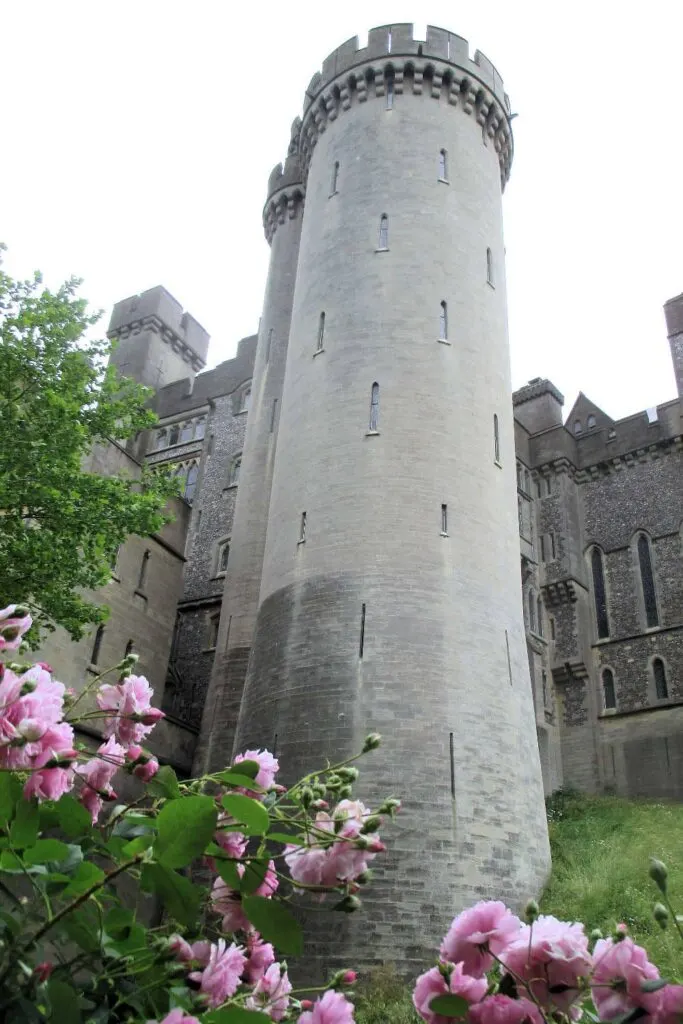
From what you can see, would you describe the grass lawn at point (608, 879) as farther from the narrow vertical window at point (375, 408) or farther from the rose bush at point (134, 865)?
the narrow vertical window at point (375, 408)

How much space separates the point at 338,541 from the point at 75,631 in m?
5.00

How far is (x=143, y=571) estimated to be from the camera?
68.5 ft

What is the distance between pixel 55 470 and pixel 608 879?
37.1 ft

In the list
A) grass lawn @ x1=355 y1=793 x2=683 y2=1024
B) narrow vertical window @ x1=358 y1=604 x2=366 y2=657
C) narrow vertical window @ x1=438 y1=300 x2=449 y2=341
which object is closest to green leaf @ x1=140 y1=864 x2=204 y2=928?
grass lawn @ x1=355 y1=793 x2=683 y2=1024

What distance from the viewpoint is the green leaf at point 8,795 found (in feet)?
8.37

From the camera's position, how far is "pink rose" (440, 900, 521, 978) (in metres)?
2.41

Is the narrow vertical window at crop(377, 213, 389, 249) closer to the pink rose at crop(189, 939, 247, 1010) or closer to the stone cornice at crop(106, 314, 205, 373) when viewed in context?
the pink rose at crop(189, 939, 247, 1010)

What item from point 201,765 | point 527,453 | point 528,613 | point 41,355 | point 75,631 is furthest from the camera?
point 527,453

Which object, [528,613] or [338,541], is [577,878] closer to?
[338,541]

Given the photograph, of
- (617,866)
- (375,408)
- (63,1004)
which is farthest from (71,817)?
(617,866)

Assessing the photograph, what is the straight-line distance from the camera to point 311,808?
288 centimetres

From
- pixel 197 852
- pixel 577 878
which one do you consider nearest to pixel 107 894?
pixel 197 852

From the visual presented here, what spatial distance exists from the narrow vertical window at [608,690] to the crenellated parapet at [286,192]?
16518mm

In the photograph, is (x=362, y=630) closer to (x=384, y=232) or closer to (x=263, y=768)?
(x=384, y=232)
